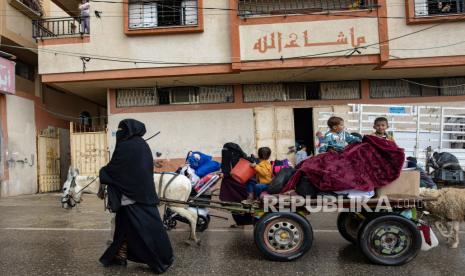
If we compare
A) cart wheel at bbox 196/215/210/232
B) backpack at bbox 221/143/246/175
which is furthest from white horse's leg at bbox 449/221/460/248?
cart wheel at bbox 196/215/210/232

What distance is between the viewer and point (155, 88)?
47.4 feet

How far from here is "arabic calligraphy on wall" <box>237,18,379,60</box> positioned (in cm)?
1269

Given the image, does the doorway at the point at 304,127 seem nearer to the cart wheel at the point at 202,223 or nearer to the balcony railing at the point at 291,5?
the balcony railing at the point at 291,5

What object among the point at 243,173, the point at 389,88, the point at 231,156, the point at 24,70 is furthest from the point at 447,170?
the point at 24,70

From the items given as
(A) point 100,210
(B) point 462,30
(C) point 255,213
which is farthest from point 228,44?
(C) point 255,213

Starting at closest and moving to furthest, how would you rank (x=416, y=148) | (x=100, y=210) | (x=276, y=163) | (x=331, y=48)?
(x=276, y=163) < (x=416, y=148) < (x=100, y=210) < (x=331, y=48)

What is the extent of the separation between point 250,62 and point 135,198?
8452 mm

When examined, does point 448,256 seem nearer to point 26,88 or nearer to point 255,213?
point 255,213

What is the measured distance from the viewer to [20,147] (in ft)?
50.7

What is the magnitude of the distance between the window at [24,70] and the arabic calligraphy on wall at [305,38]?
8.78m

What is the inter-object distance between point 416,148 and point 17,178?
13.1 metres

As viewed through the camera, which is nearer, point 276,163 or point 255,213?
point 255,213

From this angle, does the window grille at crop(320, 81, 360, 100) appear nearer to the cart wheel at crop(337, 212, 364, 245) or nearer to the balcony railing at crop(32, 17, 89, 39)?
the balcony railing at crop(32, 17, 89, 39)

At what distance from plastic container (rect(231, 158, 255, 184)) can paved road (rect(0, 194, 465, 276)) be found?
1.04m
